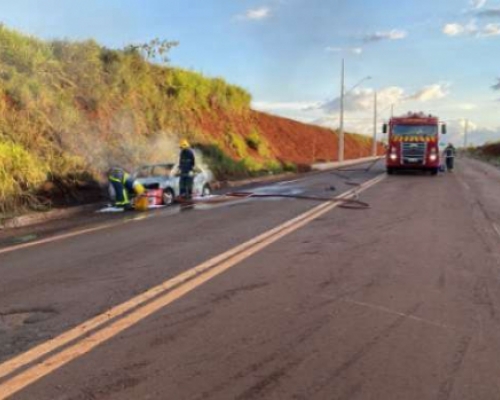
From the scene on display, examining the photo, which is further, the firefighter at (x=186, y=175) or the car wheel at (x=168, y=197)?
the firefighter at (x=186, y=175)

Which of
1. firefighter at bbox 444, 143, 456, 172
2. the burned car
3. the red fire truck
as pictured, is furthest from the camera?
firefighter at bbox 444, 143, 456, 172

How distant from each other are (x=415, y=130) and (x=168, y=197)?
1810 cm

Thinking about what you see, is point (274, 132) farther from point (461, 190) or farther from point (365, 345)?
point (365, 345)

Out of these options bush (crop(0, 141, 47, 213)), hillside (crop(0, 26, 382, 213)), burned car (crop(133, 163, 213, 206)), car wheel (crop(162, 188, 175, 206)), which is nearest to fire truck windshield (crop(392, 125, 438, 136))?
hillside (crop(0, 26, 382, 213))

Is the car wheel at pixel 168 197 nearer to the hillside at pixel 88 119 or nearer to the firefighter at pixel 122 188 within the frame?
the firefighter at pixel 122 188

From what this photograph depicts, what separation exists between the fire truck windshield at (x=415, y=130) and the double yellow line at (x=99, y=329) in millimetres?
23744

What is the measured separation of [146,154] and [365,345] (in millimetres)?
17505

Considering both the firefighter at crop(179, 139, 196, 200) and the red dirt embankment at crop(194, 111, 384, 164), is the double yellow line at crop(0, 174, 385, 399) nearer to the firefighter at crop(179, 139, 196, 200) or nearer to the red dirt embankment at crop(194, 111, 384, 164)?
the firefighter at crop(179, 139, 196, 200)

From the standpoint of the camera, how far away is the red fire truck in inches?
1169

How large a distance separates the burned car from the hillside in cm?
155

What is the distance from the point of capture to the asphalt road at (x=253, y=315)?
388 centimetres

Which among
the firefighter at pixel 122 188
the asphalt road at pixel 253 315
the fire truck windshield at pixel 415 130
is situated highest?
the fire truck windshield at pixel 415 130

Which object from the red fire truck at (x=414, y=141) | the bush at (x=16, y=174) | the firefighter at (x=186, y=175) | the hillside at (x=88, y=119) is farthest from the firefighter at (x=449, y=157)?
the bush at (x=16, y=174)

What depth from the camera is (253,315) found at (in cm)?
533
